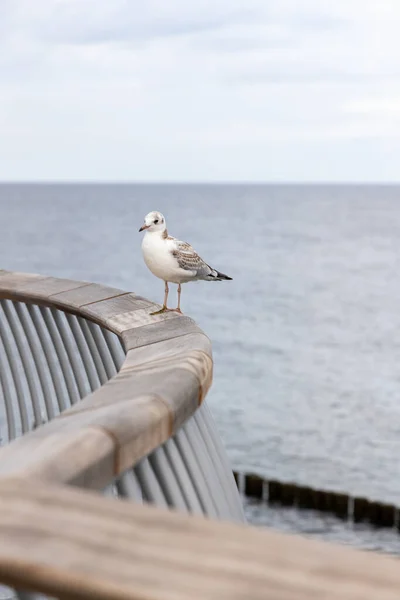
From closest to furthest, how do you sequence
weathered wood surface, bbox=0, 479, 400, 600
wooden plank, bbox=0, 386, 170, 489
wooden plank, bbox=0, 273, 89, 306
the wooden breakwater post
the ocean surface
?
1. weathered wood surface, bbox=0, 479, 400, 600
2. wooden plank, bbox=0, 386, 170, 489
3. wooden plank, bbox=0, 273, 89, 306
4. the wooden breakwater post
5. the ocean surface

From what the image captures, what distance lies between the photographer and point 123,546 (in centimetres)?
95

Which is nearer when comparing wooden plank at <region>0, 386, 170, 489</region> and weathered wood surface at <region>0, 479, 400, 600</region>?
weathered wood surface at <region>0, 479, 400, 600</region>

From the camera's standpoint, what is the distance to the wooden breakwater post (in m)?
21.0

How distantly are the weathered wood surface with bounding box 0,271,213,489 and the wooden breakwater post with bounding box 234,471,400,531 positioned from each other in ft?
63.8

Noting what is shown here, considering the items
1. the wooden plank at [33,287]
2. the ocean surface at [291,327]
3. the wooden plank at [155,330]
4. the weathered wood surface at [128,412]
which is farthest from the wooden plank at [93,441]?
the ocean surface at [291,327]

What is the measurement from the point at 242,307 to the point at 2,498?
53.9 m

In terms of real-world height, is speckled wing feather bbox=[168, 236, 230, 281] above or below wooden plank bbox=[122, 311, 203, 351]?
above

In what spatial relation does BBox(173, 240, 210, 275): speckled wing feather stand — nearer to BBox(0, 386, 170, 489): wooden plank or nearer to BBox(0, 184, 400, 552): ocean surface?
BBox(0, 386, 170, 489): wooden plank

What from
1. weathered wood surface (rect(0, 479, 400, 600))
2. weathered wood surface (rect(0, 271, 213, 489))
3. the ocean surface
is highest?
weathered wood surface (rect(0, 479, 400, 600))

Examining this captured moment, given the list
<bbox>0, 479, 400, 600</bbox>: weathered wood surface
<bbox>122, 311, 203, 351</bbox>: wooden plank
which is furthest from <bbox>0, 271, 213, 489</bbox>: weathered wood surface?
<bbox>0, 479, 400, 600</bbox>: weathered wood surface

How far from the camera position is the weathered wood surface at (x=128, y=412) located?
1306 mm

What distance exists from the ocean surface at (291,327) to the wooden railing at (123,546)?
764 inches

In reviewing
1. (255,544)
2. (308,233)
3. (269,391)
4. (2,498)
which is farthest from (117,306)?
(308,233)

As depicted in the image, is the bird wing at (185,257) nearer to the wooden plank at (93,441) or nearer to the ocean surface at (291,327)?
the wooden plank at (93,441)
